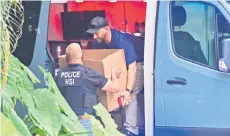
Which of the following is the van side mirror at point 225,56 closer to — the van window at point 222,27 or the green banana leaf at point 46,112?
the van window at point 222,27

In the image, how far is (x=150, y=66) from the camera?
462 centimetres

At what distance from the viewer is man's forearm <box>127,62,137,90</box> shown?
15.7ft

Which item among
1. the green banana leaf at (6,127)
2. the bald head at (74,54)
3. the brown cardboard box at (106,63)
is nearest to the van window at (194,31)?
the brown cardboard box at (106,63)

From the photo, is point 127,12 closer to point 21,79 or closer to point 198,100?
point 198,100

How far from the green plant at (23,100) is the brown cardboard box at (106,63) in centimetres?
240

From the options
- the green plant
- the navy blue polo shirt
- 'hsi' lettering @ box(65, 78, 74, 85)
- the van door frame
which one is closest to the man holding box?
the navy blue polo shirt

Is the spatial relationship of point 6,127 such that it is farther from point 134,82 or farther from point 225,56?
point 134,82

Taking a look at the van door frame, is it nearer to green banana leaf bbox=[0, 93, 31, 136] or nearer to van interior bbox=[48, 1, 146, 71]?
van interior bbox=[48, 1, 146, 71]

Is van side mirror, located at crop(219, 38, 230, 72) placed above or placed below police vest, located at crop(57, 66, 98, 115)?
above

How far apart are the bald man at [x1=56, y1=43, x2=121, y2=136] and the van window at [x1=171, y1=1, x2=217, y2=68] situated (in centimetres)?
71

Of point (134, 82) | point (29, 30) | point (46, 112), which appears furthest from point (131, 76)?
point (46, 112)

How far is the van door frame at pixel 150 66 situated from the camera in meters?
4.60

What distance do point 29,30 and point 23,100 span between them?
111 inches

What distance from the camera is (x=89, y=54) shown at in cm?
487
